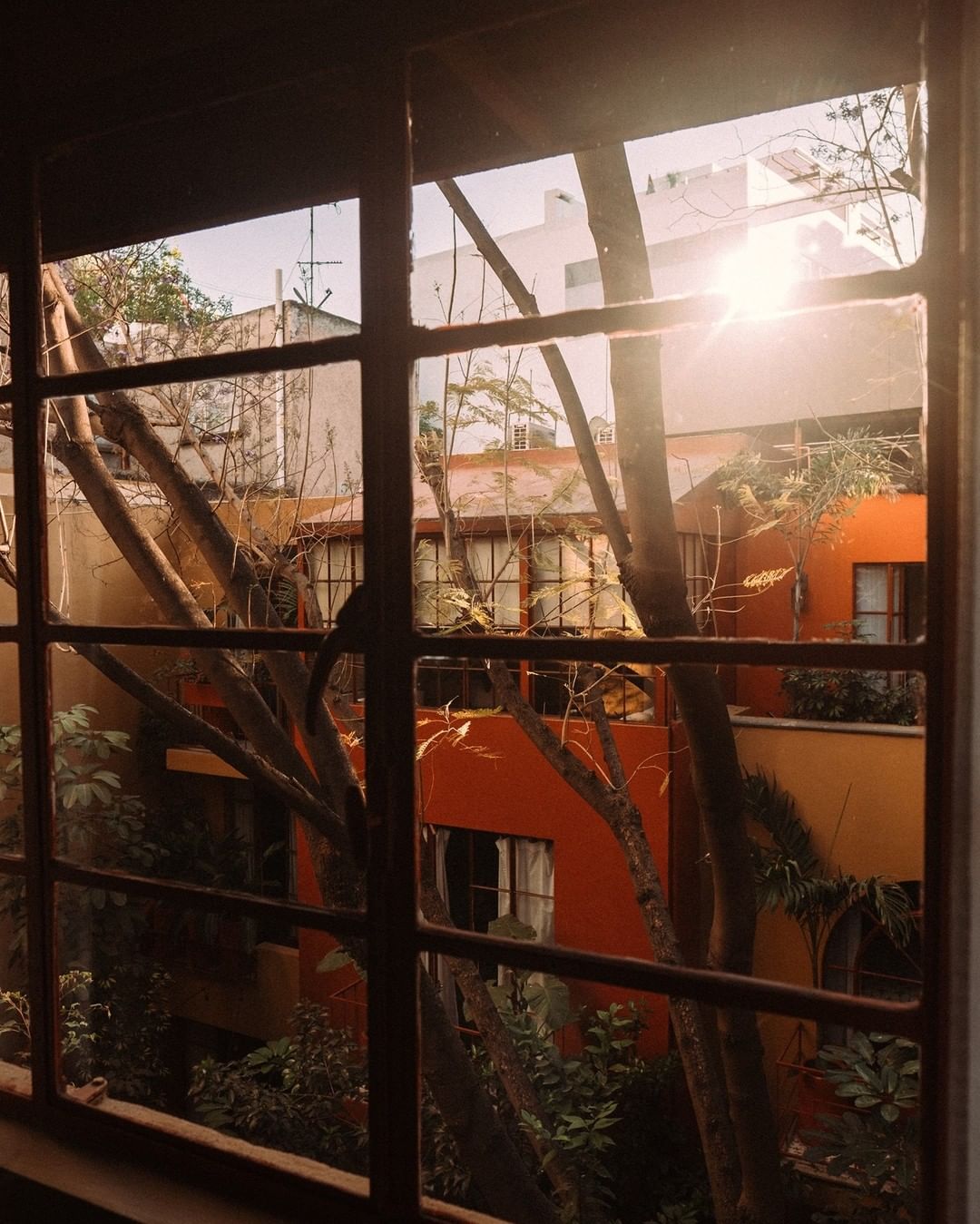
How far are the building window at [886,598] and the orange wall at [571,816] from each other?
5.61 feet

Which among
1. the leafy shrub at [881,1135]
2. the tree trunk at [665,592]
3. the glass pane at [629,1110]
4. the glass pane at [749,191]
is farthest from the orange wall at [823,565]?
the tree trunk at [665,592]

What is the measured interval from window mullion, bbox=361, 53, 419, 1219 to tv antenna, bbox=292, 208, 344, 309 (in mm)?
2997

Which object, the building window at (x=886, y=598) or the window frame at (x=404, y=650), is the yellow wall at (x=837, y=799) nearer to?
the building window at (x=886, y=598)

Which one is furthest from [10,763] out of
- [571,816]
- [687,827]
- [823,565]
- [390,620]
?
[823,565]

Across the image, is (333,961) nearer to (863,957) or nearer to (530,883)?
(530,883)

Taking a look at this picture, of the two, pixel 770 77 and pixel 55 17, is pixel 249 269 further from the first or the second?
pixel 770 77

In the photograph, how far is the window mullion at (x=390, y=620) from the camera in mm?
742

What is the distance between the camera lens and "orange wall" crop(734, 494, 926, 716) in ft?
19.3

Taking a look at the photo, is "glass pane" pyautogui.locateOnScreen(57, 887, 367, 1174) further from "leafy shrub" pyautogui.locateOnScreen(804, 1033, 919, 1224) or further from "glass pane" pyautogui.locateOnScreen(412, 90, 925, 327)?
"glass pane" pyautogui.locateOnScreen(412, 90, 925, 327)

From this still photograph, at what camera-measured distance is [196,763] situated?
7395 mm

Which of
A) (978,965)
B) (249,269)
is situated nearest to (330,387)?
(249,269)

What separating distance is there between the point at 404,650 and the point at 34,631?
419 millimetres

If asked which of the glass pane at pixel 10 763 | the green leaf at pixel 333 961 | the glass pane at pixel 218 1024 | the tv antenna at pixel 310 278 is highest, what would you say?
the tv antenna at pixel 310 278

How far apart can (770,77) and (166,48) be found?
0.53 m
